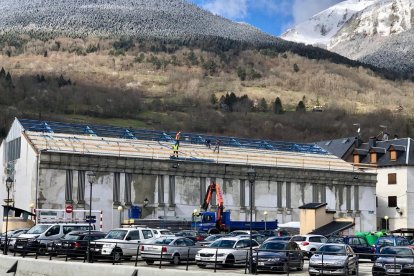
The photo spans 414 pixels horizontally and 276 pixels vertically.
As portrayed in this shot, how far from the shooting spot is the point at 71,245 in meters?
41.8

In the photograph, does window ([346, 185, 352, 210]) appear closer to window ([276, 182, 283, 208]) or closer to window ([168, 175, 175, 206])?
window ([276, 182, 283, 208])

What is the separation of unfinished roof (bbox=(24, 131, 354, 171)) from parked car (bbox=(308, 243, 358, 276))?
1633 inches

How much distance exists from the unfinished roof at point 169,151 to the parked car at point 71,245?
2884 centimetres

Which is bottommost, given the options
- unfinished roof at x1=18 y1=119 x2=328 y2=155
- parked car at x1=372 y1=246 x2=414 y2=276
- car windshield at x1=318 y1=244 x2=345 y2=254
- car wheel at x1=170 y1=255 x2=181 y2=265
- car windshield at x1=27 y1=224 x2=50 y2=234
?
car wheel at x1=170 y1=255 x2=181 y2=265

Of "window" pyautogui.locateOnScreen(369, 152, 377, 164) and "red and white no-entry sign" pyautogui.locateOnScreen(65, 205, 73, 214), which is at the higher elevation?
"window" pyautogui.locateOnScreen(369, 152, 377, 164)

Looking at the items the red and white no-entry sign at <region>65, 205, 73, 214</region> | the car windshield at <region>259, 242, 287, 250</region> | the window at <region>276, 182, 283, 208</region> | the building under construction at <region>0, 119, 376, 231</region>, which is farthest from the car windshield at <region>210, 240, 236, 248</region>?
the window at <region>276, 182, 283, 208</region>

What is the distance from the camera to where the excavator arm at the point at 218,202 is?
6806cm

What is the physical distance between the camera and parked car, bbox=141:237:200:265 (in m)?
38.3

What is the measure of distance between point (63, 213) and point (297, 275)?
121ft

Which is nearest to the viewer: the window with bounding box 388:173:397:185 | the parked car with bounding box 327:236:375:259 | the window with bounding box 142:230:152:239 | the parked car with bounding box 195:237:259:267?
the parked car with bounding box 195:237:259:267

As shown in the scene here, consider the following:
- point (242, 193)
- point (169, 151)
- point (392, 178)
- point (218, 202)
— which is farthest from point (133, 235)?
point (392, 178)

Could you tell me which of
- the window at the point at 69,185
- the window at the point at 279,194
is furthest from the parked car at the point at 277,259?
the window at the point at 279,194

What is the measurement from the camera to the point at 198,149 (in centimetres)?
8462

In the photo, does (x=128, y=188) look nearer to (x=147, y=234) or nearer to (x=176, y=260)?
(x=147, y=234)
